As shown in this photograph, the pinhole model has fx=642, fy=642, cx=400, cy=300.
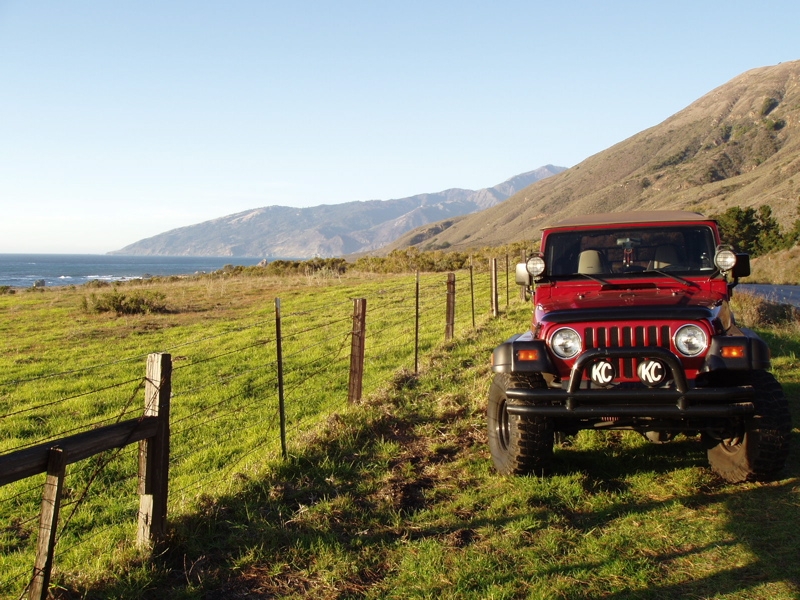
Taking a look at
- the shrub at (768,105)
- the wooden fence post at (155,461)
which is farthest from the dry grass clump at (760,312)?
the shrub at (768,105)

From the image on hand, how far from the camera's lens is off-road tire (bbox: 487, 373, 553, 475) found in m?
5.00

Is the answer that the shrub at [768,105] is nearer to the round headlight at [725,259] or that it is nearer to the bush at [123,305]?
the bush at [123,305]

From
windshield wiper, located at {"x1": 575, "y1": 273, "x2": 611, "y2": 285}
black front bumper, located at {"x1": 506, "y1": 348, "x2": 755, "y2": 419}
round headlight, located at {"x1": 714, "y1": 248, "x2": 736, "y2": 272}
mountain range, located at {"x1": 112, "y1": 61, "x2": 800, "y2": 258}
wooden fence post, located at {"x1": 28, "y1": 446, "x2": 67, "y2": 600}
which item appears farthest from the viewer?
mountain range, located at {"x1": 112, "y1": 61, "x2": 800, "y2": 258}

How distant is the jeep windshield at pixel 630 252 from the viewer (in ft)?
19.5

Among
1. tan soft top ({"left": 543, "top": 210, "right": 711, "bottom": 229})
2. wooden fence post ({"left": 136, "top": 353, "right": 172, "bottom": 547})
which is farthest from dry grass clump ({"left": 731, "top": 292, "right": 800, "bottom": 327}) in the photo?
wooden fence post ({"left": 136, "top": 353, "right": 172, "bottom": 547})

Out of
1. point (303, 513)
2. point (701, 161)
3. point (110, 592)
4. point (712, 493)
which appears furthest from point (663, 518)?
point (701, 161)

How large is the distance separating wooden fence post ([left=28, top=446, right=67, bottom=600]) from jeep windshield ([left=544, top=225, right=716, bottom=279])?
4482 mm

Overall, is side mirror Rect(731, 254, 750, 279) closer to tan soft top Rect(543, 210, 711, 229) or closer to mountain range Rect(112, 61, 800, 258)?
tan soft top Rect(543, 210, 711, 229)

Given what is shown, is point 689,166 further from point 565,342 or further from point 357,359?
point 565,342

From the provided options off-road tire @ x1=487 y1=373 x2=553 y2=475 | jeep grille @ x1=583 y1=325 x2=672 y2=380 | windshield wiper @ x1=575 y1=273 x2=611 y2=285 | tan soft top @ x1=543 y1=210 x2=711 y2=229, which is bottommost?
off-road tire @ x1=487 y1=373 x2=553 y2=475

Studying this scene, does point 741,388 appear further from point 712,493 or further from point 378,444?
point 378,444

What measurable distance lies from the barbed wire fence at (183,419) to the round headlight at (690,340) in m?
3.46

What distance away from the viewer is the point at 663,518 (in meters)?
4.52

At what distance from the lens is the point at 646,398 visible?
4.44 meters
